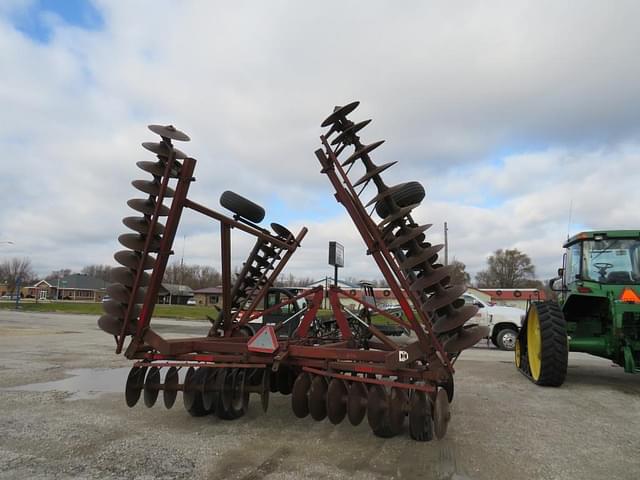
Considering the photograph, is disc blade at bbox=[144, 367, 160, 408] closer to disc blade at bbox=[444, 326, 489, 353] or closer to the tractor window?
disc blade at bbox=[444, 326, 489, 353]

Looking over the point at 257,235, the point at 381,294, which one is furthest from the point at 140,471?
the point at 381,294

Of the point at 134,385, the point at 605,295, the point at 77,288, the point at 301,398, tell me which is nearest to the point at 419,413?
the point at 301,398

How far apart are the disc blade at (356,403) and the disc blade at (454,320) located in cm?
100

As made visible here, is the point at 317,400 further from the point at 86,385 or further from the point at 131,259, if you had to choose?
the point at 86,385

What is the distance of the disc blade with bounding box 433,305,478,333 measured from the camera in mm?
4477

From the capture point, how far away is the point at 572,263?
889cm

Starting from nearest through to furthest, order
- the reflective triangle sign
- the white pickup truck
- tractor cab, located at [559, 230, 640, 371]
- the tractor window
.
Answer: the reflective triangle sign < tractor cab, located at [559, 230, 640, 371] < the tractor window < the white pickup truck

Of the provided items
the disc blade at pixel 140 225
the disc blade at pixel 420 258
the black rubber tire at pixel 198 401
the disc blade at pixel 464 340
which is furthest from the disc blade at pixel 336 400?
the disc blade at pixel 140 225

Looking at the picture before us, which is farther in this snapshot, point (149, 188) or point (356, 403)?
point (149, 188)

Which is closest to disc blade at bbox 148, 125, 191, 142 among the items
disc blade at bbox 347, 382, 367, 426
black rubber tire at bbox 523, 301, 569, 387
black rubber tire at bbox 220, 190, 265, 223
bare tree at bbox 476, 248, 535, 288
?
black rubber tire at bbox 220, 190, 265, 223

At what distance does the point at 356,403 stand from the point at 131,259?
307 centimetres

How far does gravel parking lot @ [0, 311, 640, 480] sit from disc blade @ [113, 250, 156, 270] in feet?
5.90

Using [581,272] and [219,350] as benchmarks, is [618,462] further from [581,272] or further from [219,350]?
[581,272]

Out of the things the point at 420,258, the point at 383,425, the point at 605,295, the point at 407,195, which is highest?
the point at 407,195
